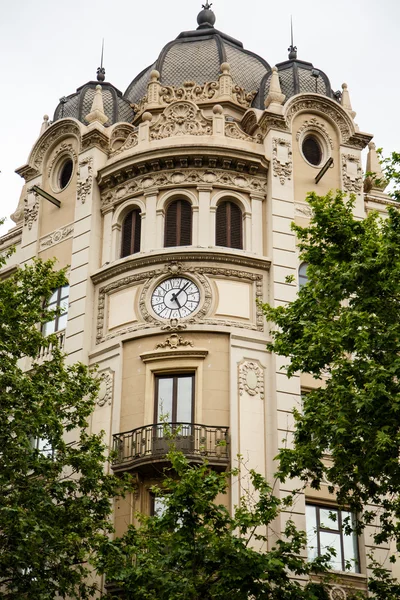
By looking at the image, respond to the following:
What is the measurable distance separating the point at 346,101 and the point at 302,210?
5054 millimetres

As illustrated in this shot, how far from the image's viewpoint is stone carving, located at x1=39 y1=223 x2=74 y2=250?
3644 centimetres

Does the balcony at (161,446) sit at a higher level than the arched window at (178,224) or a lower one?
lower

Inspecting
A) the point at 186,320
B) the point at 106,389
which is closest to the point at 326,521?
the point at 186,320

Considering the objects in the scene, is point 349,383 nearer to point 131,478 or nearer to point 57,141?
point 131,478

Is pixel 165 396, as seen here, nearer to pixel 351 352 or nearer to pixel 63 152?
pixel 351 352

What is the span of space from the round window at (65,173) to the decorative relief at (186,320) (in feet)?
17.0

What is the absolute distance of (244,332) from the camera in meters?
32.7

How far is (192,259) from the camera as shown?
3369 centimetres

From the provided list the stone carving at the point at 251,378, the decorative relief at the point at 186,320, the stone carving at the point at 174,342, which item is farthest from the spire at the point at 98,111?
the stone carving at the point at 251,378

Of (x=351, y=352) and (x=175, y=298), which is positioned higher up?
(x=175, y=298)

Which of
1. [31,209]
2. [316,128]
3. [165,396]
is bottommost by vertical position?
[165,396]

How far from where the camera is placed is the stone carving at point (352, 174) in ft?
119

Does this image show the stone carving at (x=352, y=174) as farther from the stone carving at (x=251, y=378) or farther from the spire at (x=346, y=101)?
the stone carving at (x=251, y=378)

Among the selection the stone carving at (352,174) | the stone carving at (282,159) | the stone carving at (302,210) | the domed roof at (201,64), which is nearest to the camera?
the stone carving at (302,210)
